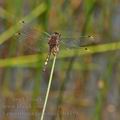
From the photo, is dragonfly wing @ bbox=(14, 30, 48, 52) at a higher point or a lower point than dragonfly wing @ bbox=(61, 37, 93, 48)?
higher

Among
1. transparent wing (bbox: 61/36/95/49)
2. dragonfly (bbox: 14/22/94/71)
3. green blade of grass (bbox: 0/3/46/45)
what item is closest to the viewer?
dragonfly (bbox: 14/22/94/71)

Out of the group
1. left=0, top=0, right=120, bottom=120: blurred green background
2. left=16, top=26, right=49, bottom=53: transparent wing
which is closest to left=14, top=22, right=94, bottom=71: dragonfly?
left=16, top=26, right=49, bottom=53: transparent wing

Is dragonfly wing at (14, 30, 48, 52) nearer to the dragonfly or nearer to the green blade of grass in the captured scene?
the dragonfly

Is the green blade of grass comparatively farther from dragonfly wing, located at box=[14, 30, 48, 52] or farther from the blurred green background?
dragonfly wing, located at box=[14, 30, 48, 52]

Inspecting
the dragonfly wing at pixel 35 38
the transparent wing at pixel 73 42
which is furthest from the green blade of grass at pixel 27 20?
the transparent wing at pixel 73 42

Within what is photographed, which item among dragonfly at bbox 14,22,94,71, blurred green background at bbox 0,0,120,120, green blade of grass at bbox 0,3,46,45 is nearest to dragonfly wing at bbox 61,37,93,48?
dragonfly at bbox 14,22,94,71

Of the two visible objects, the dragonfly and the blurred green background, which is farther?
the blurred green background

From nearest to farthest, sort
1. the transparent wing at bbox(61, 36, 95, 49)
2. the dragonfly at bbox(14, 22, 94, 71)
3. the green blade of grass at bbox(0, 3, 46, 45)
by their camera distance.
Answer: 1. the dragonfly at bbox(14, 22, 94, 71)
2. the transparent wing at bbox(61, 36, 95, 49)
3. the green blade of grass at bbox(0, 3, 46, 45)

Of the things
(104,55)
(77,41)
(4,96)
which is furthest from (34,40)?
(104,55)

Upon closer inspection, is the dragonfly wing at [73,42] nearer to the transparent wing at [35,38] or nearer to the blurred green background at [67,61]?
the transparent wing at [35,38]
